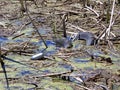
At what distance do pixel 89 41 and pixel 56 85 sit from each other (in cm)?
84

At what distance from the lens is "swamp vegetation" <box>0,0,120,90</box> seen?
2.06m

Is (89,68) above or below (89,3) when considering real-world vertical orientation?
below

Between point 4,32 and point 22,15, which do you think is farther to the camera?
point 22,15

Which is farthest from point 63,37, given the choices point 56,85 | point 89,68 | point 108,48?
point 56,85

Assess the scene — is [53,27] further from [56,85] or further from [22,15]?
[56,85]

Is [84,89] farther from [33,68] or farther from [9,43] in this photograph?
[9,43]

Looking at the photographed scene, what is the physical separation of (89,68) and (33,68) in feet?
1.13

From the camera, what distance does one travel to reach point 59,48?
268 centimetres

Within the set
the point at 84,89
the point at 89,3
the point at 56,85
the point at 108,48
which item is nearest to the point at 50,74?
the point at 56,85

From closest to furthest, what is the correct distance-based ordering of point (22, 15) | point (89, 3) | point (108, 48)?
point (108, 48) → point (22, 15) → point (89, 3)

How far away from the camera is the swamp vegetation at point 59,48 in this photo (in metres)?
2.06

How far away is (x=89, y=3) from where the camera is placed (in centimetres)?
412

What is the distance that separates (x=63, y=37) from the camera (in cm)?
296

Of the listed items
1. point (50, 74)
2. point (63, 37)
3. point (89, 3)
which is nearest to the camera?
point (50, 74)
